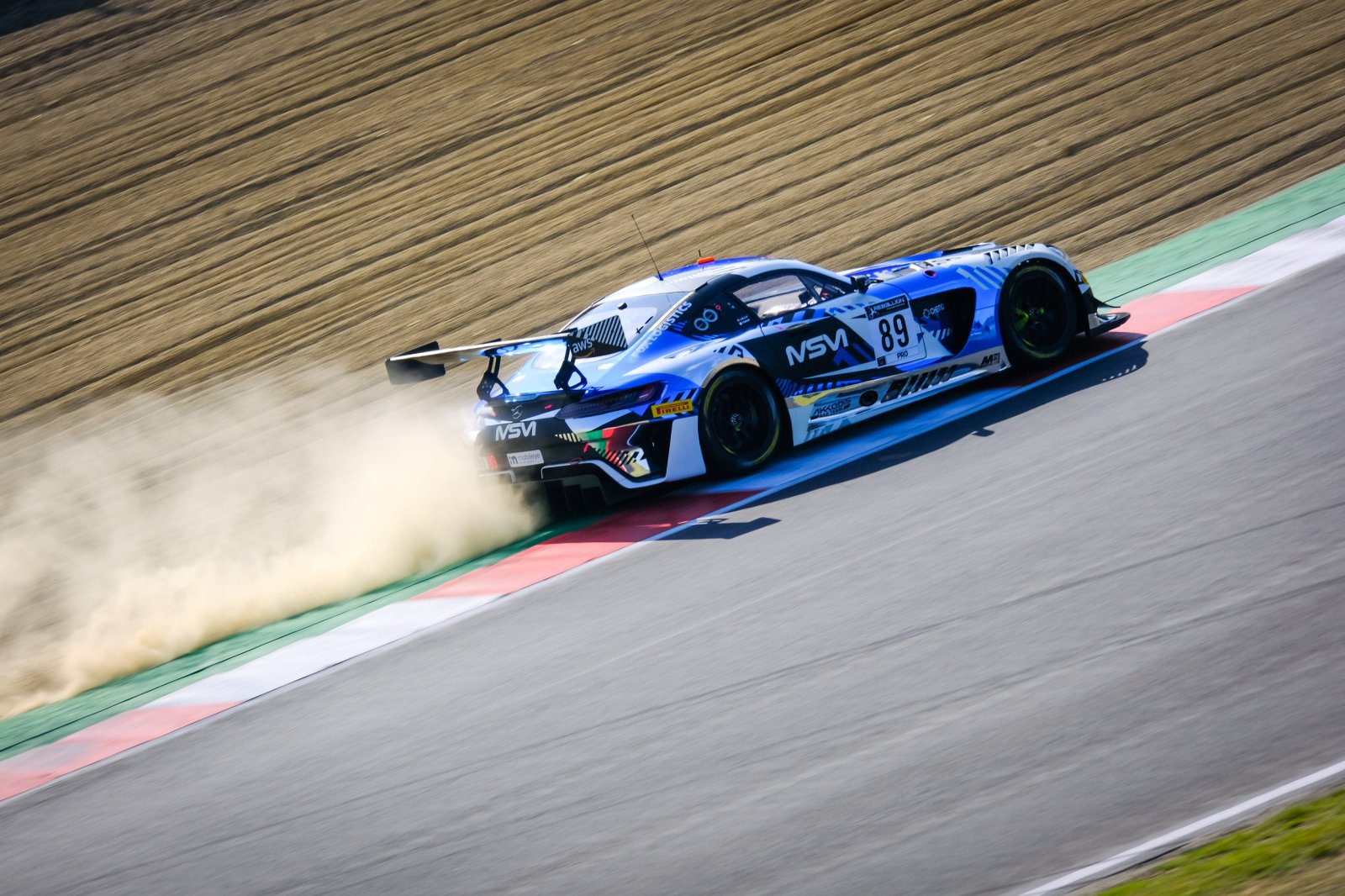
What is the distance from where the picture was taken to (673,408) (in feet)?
28.3

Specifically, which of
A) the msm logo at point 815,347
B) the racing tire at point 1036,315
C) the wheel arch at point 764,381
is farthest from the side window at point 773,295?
the racing tire at point 1036,315

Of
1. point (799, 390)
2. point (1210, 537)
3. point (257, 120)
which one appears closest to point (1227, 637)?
point (1210, 537)

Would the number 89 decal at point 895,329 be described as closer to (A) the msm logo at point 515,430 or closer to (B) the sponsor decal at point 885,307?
(B) the sponsor decal at point 885,307

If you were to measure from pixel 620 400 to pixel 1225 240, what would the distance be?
7.12m

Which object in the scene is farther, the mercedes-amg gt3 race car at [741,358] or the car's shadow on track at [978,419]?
the car's shadow on track at [978,419]

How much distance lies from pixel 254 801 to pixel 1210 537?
166 inches

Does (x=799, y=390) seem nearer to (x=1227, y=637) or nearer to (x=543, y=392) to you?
(x=543, y=392)

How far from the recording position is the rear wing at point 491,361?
28.1 feet

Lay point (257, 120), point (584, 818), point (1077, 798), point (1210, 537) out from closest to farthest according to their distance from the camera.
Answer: point (1077, 798)
point (584, 818)
point (1210, 537)
point (257, 120)

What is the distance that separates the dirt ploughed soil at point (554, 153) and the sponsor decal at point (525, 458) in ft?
17.8

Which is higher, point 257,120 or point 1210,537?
point 257,120

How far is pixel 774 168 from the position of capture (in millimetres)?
16812

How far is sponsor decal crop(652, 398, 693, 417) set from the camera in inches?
339

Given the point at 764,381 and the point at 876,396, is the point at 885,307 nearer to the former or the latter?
the point at 876,396
